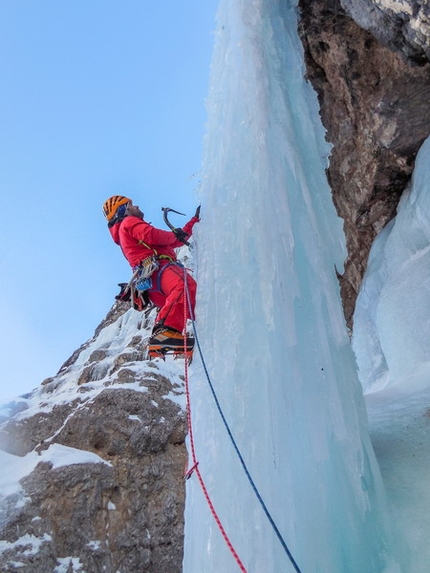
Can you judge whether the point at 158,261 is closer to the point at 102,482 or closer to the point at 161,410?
the point at 102,482

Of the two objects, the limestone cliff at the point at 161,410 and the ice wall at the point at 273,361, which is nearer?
the ice wall at the point at 273,361

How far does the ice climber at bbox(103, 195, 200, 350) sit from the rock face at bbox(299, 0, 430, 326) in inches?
84.9

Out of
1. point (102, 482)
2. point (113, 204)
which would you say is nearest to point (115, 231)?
point (113, 204)

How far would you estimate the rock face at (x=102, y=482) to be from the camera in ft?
19.3

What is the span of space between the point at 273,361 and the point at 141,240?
2.10 metres

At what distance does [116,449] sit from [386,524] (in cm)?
528

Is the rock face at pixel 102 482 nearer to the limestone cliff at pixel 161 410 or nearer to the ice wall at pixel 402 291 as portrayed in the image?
the limestone cliff at pixel 161 410

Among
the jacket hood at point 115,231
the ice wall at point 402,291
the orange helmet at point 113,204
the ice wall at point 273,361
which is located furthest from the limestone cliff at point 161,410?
the jacket hood at point 115,231

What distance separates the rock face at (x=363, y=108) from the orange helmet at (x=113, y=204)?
2.26 meters

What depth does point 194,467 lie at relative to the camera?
2279 millimetres

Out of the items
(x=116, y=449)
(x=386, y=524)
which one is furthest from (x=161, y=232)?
(x=116, y=449)

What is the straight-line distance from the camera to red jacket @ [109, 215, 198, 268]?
4.08 meters

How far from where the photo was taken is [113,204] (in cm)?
452

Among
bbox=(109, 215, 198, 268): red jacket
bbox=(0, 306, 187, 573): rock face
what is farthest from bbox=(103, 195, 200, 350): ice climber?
bbox=(0, 306, 187, 573): rock face
